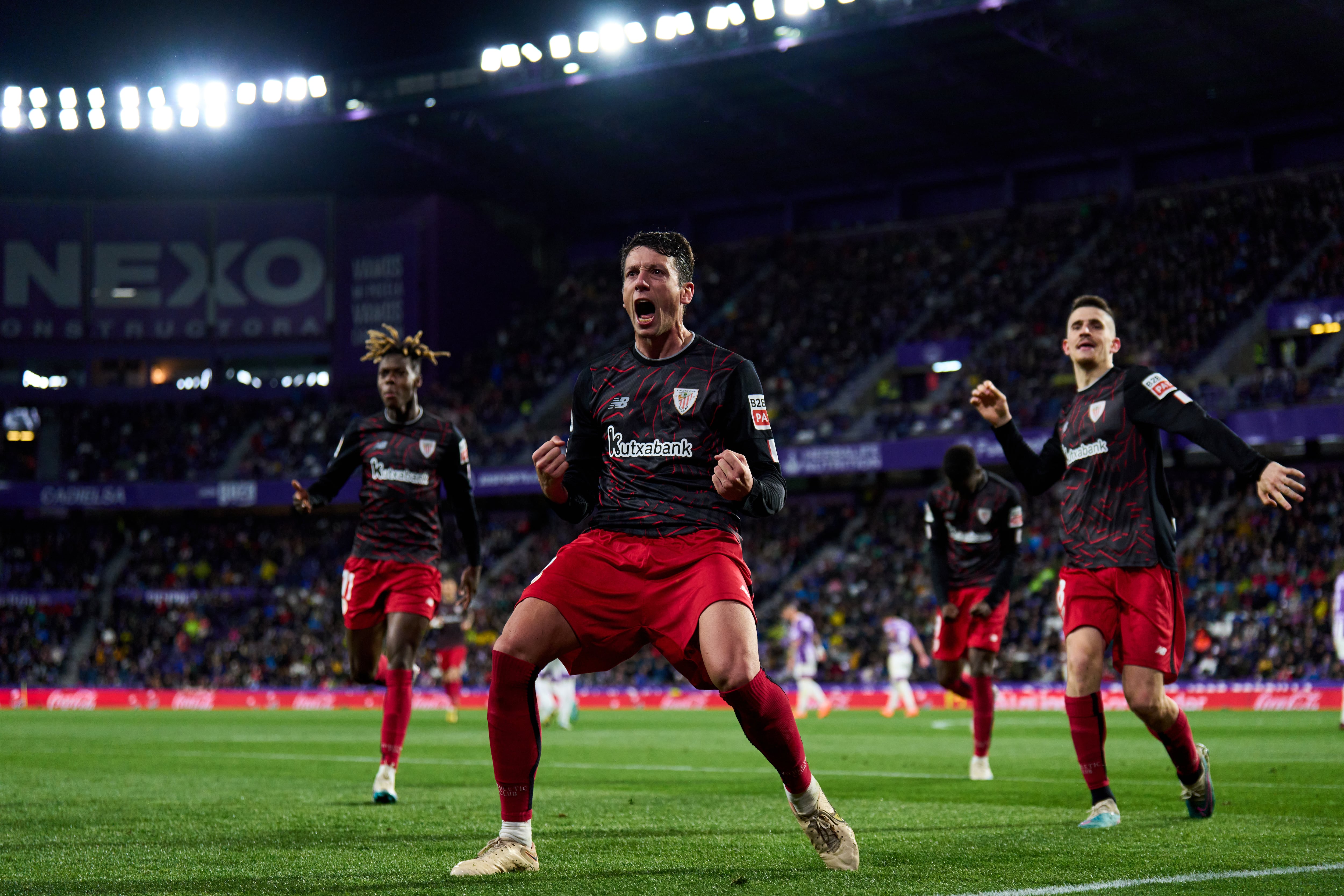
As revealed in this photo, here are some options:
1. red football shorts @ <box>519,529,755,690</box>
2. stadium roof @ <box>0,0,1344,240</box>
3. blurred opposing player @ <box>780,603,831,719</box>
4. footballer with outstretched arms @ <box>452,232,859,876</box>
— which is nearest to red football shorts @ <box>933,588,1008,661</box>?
footballer with outstretched arms @ <box>452,232,859,876</box>

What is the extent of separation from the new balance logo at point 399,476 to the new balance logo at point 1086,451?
4112 millimetres

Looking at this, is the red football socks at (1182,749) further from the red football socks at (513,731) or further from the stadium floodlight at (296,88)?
the stadium floodlight at (296,88)

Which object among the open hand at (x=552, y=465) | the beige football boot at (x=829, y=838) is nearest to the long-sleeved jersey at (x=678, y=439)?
the open hand at (x=552, y=465)

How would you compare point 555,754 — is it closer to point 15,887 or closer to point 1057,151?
point 15,887

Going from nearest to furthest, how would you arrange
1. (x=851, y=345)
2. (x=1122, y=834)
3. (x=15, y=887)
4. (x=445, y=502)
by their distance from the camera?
(x=15, y=887)
(x=1122, y=834)
(x=851, y=345)
(x=445, y=502)

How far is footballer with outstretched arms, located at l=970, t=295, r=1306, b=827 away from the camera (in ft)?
23.7

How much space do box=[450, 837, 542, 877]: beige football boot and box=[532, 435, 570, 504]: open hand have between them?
1341 mm

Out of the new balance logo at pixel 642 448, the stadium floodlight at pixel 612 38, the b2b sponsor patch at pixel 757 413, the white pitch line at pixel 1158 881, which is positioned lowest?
the white pitch line at pixel 1158 881

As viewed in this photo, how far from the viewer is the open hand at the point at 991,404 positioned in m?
6.82

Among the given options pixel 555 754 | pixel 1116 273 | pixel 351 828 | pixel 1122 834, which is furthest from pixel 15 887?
pixel 1116 273

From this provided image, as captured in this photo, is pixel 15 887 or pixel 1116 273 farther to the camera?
pixel 1116 273

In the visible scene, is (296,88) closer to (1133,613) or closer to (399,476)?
(399,476)

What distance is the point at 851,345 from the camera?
3969 cm

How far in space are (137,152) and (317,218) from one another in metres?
5.81
